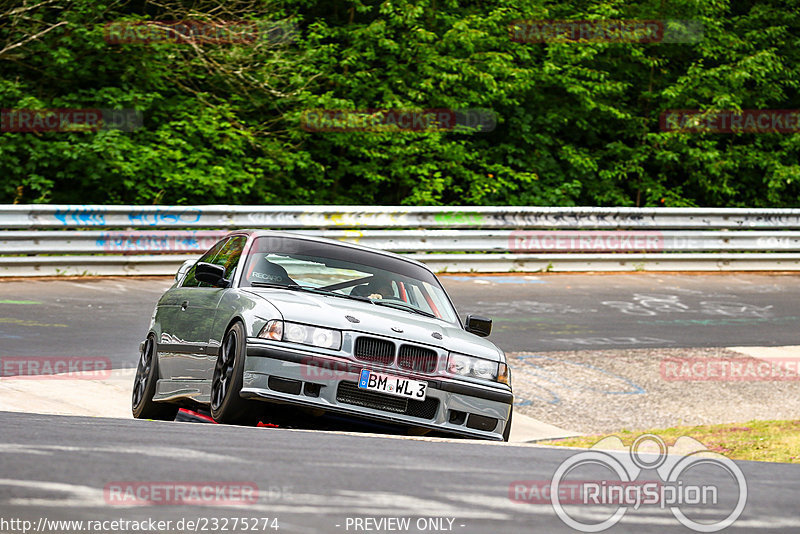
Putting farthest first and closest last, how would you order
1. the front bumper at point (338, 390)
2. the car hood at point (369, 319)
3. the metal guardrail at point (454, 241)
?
the metal guardrail at point (454, 241) < the car hood at point (369, 319) < the front bumper at point (338, 390)

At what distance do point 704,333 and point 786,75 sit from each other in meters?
13.5

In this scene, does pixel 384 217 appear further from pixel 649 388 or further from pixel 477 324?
pixel 477 324

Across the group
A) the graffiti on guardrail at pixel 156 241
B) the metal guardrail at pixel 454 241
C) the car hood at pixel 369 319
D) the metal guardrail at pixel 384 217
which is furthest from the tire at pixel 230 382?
the metal guardrail at pixel 384 217

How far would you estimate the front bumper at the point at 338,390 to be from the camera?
6188 millimetres

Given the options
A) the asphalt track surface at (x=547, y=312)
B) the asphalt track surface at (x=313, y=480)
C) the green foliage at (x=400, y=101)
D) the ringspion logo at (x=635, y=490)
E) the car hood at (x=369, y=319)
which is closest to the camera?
the asphalt track surface at (x=313, y=480)

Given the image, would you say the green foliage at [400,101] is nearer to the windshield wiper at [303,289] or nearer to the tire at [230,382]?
the windshield wiper at [303,289]

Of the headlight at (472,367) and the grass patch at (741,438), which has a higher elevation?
the headlight at (472,367)

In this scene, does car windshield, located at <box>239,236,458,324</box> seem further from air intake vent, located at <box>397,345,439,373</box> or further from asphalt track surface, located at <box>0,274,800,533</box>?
asphalt track surface, located at <box>0,274,800,533</box>

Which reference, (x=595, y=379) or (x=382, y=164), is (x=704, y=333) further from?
(x=382, y=164)

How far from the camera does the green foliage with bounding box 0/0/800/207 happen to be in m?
18.9

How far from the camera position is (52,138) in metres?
18.5

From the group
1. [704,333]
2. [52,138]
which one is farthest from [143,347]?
[52,138]

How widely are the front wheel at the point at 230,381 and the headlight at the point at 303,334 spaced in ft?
0.59

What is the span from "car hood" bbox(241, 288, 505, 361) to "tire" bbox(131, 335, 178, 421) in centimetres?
125
